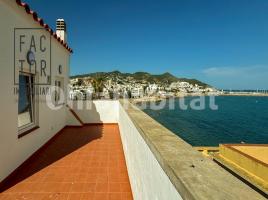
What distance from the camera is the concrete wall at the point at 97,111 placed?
9922 millimetres

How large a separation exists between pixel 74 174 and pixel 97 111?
5.71 meters

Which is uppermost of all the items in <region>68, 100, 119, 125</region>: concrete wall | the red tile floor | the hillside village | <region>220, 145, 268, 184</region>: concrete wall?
the hillside village

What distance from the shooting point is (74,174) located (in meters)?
4.38

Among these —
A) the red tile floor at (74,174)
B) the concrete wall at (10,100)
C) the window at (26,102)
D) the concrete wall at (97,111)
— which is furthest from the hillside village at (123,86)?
the concrete wall at (10,100)

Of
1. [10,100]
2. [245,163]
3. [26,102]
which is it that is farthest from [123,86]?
[10,100]

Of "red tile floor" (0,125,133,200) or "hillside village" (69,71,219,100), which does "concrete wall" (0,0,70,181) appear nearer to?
"red tile floor" (0,125,133,200)

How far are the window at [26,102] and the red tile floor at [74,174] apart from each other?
84 cm

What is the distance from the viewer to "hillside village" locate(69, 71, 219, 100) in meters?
11.2

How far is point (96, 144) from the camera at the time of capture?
6.65 meters

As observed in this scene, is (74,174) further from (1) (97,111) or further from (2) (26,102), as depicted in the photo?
(1) (97,111)

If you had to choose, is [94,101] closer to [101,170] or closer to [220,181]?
[101,170]

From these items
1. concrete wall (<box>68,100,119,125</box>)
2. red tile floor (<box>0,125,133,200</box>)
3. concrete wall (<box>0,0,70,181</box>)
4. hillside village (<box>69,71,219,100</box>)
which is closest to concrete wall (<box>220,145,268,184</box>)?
hillside village (<box>69,71,219,100</box>)

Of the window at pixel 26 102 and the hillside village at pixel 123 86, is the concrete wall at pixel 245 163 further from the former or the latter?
the window at pixel 26 102

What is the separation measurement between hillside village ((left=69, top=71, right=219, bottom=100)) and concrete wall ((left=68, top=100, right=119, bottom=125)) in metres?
0.47
